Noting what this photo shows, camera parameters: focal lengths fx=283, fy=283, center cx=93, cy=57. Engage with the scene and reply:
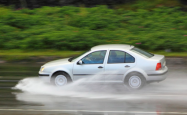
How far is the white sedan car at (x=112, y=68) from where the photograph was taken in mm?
8742

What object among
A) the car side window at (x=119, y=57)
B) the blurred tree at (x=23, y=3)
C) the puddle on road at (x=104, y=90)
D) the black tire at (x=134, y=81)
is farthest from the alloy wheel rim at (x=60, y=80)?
the blurred tree at (x=23, y=3)

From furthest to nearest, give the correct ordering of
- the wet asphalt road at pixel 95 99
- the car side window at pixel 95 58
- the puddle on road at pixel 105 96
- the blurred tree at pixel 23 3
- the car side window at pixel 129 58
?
1. the blurred tree at pixel 23 3
2. the car side window at pixel 95 58
3. the car side window at pixel 129 58
4. the puddle on road at pixel 105 96
5. the wet asphalt road at pixel 95 99

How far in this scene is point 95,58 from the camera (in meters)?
9.15

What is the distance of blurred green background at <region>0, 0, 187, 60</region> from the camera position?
15023mm

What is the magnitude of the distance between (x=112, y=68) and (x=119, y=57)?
438 mm

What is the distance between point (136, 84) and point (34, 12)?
43.7ft

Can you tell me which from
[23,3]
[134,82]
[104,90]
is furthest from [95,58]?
[23,3]

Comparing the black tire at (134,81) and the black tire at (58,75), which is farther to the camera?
the black tire at (58,75)

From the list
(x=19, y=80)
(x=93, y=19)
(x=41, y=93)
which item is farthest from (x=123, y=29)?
(x=41, y=93)

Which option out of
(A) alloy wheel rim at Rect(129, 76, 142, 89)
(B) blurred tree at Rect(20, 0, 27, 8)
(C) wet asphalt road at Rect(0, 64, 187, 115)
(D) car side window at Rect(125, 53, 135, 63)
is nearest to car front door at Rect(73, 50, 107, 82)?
(C) wet asphalt road at Rect(0, 64, 187, 115)

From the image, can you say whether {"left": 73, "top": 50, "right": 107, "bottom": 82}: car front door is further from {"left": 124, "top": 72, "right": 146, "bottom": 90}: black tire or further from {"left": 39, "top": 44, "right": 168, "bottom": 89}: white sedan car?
{"left": 124, "top": 72, "right": 146, "bottom": 90}: black tire

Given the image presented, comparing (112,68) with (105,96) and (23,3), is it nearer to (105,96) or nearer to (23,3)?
(105,96)

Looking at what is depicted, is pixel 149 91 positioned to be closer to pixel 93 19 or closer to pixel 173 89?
pixel 173 89

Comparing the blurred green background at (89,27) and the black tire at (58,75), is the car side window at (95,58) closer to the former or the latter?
the black tire at (58,75)
